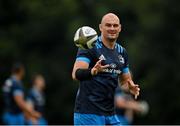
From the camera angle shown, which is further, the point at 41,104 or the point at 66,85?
the point at 66,85

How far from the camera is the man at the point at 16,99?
59.6 feet

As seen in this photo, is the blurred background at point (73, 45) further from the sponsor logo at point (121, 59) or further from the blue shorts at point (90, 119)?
the blue shorts at point (90, 119)

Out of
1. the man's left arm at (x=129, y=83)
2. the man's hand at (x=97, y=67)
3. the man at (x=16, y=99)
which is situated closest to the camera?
the man's hand at (x=97, y=67)

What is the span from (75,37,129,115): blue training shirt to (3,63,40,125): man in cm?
776

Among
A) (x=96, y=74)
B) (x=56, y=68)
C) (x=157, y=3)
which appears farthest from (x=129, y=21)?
(x=96, y=74)

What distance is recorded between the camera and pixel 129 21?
32.6 metres

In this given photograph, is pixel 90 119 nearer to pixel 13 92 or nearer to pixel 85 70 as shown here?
pixel 85 70

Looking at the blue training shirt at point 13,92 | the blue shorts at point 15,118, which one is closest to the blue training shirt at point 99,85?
the blue training shirt at point 13,92

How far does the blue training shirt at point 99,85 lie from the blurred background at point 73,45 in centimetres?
2030

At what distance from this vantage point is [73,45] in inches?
1247

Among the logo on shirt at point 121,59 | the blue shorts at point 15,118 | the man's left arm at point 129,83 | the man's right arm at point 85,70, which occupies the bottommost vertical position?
the blue shorts at point 15,118

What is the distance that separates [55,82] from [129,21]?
3719 millimetres

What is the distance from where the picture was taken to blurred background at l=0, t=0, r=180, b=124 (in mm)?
31297

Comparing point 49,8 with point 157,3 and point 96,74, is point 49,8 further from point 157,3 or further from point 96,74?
point 96,74
